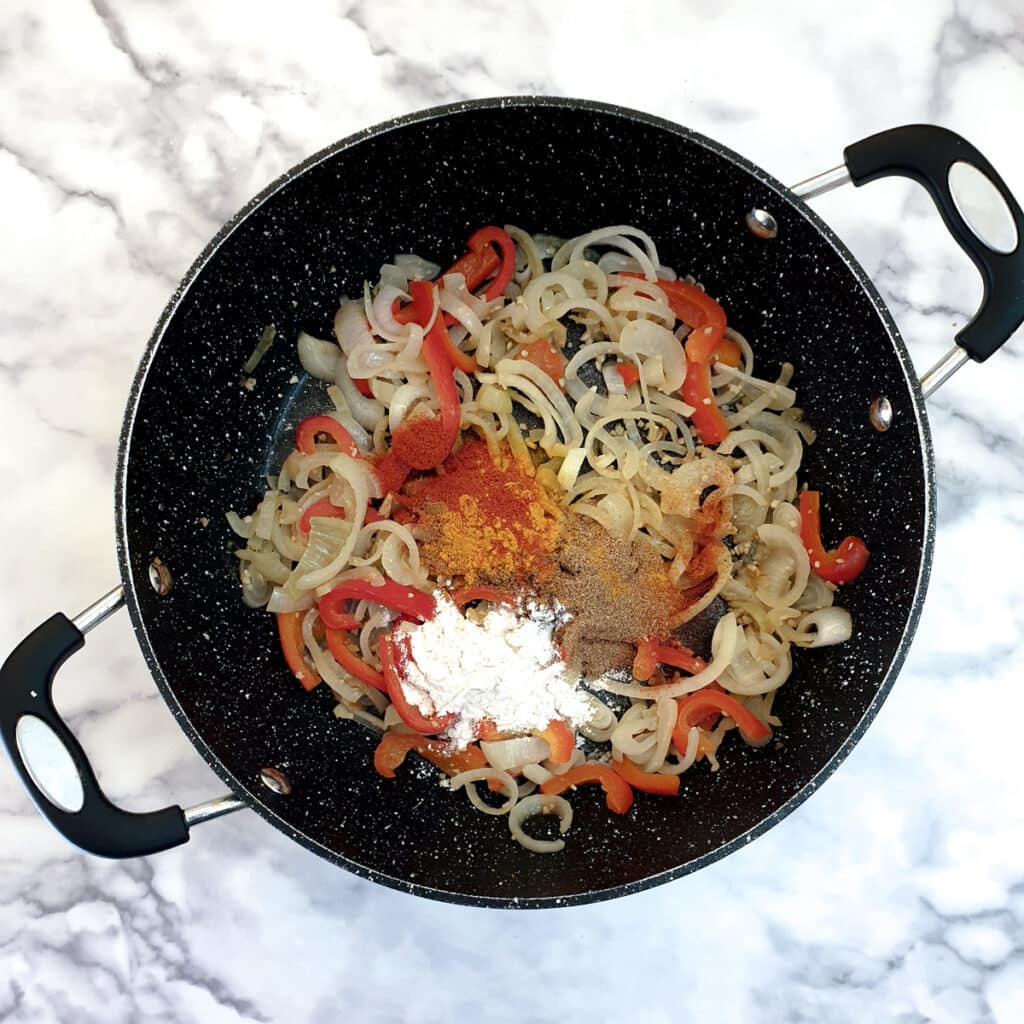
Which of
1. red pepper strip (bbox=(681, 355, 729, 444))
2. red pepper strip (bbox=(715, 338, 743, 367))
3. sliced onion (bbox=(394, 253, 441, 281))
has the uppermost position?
red pepper strip (bbox=(715, 338, 743, 367))

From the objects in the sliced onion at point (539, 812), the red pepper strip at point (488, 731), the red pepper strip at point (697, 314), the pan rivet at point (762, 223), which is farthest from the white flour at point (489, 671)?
the pan rivet at point (762, 223)

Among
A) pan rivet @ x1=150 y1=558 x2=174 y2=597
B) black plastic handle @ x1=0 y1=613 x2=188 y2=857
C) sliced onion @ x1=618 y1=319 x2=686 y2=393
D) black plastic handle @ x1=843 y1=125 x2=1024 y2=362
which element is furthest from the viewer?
sliced onion @ x1=618 y1=319 x2=686 y2=393

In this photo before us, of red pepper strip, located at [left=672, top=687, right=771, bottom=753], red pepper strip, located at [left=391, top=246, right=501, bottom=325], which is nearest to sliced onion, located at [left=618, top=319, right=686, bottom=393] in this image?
red pepper strip, located at [left=391, top=246, right=501, bottom=325]

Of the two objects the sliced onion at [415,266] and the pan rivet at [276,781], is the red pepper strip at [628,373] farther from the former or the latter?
the pan rivet at [276,781]

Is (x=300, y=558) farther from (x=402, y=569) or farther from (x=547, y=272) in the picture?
(x=547, y=272)

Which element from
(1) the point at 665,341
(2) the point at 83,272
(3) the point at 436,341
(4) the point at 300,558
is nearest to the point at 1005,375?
(1) the point at 665,341

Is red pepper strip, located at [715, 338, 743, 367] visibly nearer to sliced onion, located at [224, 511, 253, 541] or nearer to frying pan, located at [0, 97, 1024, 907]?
frying pan, located at [0, 97, 1024, 907]
